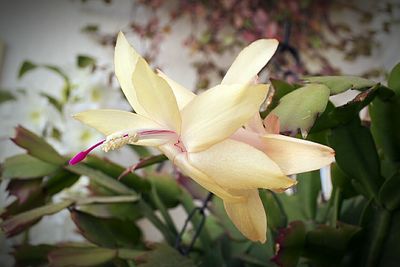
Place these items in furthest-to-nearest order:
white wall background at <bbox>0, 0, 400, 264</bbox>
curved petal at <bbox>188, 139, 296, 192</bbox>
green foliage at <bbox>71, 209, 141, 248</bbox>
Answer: white wall background at <bbox>0, 0, 400, 264</bbox>, green foliage at <bbox>71, 209, 141, 248</bbox>, curved petal at <bbox>188, 139, 296, 192</bbox>

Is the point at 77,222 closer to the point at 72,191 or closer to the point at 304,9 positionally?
the point at 72,191

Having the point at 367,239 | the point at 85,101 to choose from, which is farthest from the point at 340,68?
the point at 367,239

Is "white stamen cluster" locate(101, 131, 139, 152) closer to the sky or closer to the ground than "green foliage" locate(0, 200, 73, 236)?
closer to the sky

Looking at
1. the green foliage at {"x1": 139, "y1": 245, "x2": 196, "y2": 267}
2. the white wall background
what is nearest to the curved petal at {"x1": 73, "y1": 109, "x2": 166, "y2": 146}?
the green foliage at {"x1": 139, "y1": 245, "x2": 196, "y2": 267}

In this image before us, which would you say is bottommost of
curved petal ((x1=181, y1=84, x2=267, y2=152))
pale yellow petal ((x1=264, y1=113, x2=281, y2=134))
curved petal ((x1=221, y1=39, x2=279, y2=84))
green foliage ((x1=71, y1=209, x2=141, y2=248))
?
green foliage ((x1=71, y1=209, x2=141, y2=248))

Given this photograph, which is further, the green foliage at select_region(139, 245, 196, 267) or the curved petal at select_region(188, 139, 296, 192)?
the green foliage at select_region(139, 245, 196, 267)

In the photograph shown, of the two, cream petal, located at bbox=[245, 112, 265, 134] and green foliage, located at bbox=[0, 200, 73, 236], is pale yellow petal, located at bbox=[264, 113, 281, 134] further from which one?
green foliage, located at bbox=[0, 200, 73, 236]

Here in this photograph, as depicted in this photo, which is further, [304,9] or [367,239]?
[304,9]

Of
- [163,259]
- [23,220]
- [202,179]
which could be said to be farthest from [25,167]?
[202,179]
